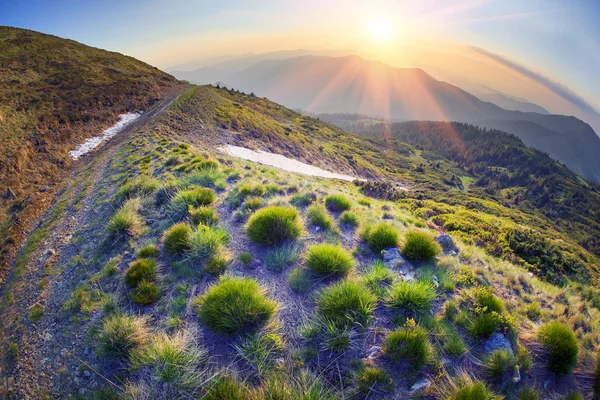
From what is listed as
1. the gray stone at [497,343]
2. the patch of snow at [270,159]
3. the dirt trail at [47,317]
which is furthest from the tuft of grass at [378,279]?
the patch of snow at [270,159]

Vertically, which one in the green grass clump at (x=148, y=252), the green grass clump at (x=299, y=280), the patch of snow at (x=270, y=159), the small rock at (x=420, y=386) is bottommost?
the patch of snow at (x=270, y=159)

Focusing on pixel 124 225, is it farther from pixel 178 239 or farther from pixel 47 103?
pixel 47 103

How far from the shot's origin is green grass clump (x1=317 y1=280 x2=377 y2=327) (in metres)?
4.53

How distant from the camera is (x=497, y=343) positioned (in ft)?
15.3

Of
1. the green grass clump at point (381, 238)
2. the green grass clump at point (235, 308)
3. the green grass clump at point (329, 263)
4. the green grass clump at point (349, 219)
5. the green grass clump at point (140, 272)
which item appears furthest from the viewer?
the green grass clump at point (349, 219)

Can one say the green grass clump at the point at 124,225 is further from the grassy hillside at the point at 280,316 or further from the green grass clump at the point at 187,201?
the green grass clump at the point at 187,201

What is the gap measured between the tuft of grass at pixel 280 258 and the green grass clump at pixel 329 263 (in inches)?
19.0

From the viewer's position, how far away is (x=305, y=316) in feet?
15.6

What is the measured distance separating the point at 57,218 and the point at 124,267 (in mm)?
9832

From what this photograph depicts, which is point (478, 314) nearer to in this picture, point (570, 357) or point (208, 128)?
point (570, 357)

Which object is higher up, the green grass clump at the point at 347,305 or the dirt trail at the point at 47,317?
the green grass clump at the point at 347,305

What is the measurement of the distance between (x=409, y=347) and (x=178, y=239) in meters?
5.79

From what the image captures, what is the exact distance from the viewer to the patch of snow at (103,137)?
2331cm

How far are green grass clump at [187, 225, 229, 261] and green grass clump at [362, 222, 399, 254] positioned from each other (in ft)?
13.2
